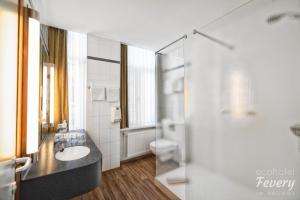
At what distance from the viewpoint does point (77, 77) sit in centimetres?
245

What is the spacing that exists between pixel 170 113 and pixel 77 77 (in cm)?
176

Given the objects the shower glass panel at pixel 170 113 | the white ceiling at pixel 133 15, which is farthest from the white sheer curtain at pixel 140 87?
the shower glass panel at pixel 170 113

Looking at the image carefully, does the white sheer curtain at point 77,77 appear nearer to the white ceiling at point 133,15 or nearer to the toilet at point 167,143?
the white ceiling at point 133,15

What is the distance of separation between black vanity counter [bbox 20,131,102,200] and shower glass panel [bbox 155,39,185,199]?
1268 mm

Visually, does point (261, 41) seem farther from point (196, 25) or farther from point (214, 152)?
point (214, 152)

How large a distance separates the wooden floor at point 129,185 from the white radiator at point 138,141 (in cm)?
26

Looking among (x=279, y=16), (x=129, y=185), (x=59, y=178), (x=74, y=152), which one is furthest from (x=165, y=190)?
(x=279, y=16)

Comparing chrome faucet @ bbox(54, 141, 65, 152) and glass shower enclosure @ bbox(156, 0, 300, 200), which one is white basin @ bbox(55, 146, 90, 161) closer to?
chrome faucet @ bbox(54, 141, 65, 152)

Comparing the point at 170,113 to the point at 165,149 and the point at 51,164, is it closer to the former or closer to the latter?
the point at 165,149

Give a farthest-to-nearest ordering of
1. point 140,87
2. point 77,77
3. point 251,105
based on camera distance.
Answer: point 140,87
point 77,77
point 251,105

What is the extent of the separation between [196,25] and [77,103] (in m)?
2.43

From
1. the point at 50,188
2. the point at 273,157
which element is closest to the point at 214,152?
the point at 273,157

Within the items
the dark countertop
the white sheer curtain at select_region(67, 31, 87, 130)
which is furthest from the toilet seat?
the white sheer curtain at select_region(67, 31, 87, 130)

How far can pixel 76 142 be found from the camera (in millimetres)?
1776
